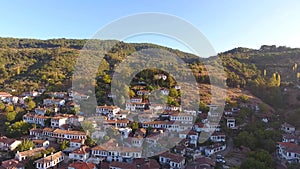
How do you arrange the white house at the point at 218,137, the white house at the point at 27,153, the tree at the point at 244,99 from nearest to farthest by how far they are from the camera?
the white house at the point at 27,153 < the white house at the point at 218,137 < the tree at the point at 244,99

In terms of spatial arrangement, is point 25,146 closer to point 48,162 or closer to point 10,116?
point 48,162

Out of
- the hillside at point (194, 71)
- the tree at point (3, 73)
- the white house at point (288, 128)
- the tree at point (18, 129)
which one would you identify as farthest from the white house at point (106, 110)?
the tree at point (3, 73)

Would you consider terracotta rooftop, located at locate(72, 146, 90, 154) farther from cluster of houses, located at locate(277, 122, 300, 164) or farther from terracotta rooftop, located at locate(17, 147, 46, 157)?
cluster of houses, located at locate(277, 122, 300, 164)

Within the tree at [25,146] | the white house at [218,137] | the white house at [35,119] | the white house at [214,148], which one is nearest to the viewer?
the tree at [25,146]

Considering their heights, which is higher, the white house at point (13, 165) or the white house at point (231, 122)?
the white house at point (231, 122)

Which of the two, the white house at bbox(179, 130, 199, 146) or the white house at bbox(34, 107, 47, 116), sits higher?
the white house at bbox(34, 107, 47, 116)

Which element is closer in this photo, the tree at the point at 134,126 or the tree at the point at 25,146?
the tree at the point at 25,146

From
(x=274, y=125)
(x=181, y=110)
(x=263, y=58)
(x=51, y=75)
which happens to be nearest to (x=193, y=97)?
(x=181, y=110)

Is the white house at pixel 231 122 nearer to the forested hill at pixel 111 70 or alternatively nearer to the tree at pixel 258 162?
the tree at pixel 258 162

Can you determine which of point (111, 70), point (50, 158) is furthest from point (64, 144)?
point (111, 70)

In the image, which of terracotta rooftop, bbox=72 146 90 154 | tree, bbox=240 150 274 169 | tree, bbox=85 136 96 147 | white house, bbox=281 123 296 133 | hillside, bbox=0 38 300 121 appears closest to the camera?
tree, bbox=240 150 274 169

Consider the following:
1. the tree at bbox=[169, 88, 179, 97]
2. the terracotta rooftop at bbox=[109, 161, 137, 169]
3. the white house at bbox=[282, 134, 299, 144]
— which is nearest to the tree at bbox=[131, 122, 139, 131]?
the terracotta rooftop at bbox=[109, 161, 137, 169]

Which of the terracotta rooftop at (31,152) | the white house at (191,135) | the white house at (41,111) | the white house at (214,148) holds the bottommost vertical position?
the white house at (214,148)
